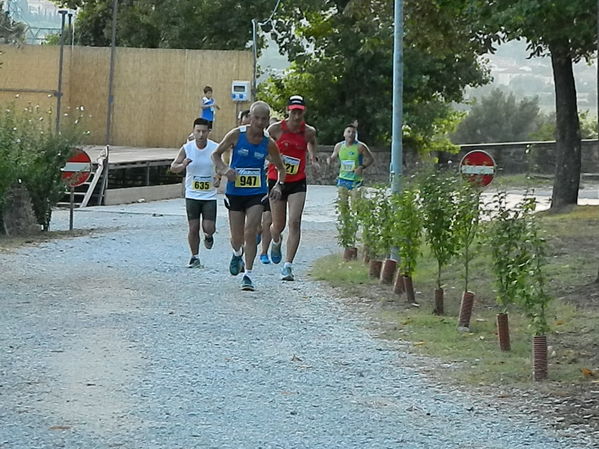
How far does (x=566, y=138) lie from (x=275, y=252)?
10839 millimetres

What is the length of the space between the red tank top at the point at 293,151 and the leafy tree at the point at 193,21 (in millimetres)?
25021

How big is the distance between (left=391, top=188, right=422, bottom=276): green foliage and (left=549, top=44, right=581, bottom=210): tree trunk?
12244 millimetres

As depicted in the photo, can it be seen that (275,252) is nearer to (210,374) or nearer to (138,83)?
(210,374)

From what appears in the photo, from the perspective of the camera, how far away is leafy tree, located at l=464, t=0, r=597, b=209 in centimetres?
1472

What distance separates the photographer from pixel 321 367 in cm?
955

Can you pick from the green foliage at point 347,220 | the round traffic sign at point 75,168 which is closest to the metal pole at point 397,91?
the green foliage at point 347,220

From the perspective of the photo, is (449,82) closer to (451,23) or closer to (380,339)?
(451,23)

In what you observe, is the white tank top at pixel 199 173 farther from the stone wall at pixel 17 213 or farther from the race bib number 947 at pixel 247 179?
the stone wall at pixel 17 213

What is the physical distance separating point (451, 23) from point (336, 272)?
8.06 metres

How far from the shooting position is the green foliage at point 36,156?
2052 centimetres

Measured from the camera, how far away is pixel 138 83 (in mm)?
37312

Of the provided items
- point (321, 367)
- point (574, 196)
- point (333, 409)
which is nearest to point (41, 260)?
point (321, 367)

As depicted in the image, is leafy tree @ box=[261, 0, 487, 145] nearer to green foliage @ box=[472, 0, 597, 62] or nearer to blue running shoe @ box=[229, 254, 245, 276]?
green foliage @ box=[472, 0, 597, 62]

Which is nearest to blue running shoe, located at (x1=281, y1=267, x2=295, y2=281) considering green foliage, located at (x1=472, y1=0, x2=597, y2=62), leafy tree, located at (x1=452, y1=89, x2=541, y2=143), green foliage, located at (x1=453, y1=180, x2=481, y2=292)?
green foliage, located at (x1=453, y1=180, x2=481, y2=292)
